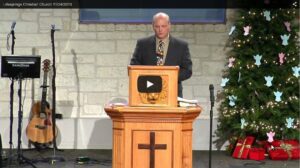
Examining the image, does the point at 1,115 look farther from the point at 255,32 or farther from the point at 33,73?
the point at 255,32

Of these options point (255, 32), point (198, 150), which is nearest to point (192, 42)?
point (255, 32)

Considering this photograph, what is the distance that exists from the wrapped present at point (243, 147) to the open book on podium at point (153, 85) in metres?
3.41

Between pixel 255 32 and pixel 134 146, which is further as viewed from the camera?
pixel 255 32

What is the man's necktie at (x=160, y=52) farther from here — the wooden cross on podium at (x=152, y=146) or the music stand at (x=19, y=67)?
the music stand at (x=19, y=67)

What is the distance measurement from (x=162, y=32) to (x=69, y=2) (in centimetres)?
327

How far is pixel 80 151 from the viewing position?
813 centimetres

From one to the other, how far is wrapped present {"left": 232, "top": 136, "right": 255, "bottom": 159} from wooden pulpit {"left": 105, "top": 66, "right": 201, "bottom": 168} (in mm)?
3308

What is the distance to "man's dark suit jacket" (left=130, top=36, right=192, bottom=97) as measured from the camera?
5.61 m

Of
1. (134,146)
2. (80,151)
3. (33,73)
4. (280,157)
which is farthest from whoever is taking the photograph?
(80,151)

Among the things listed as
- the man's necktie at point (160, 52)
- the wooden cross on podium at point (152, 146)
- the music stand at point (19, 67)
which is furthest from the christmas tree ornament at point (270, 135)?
the wooden cross on podium at point (152, 146)

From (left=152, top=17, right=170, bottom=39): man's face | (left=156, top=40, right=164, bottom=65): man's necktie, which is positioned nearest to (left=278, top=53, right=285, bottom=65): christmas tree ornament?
(left=156, top=40, right=164, bottom=65): man's necktie

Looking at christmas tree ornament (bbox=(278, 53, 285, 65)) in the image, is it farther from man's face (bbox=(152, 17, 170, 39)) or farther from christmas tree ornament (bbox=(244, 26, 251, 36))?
man's face (bbox=(152, 17, 170, 39))

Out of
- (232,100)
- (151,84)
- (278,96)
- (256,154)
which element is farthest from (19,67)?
(278,96)

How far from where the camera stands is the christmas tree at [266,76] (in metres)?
7.71
